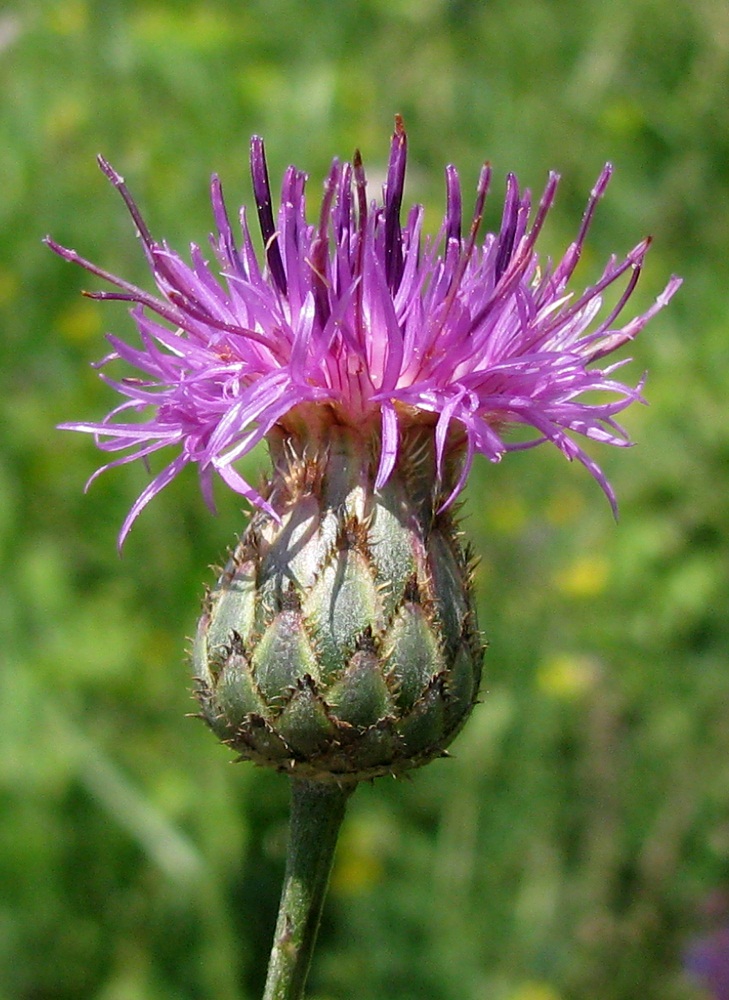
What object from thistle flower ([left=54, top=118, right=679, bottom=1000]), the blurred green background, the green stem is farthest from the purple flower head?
the blurred green background

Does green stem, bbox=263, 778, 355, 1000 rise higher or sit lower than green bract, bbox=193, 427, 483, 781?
lower

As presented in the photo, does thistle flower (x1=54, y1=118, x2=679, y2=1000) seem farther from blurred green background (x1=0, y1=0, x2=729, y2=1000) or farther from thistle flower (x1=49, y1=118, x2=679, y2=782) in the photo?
blurred green background (x1=0, y1=0, x2=729, y2=1000)

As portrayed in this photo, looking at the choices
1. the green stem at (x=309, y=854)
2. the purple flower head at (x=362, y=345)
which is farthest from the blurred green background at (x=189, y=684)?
the green stem at (x=309, y=854)

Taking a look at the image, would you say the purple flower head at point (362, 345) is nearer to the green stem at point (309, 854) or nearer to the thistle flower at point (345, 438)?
the thistle flower at point (345, 438)

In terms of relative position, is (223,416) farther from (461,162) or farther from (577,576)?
(461,162)

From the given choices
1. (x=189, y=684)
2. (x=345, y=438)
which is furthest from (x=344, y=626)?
(x=189, y=684)

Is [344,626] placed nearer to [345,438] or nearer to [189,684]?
[345,438]
